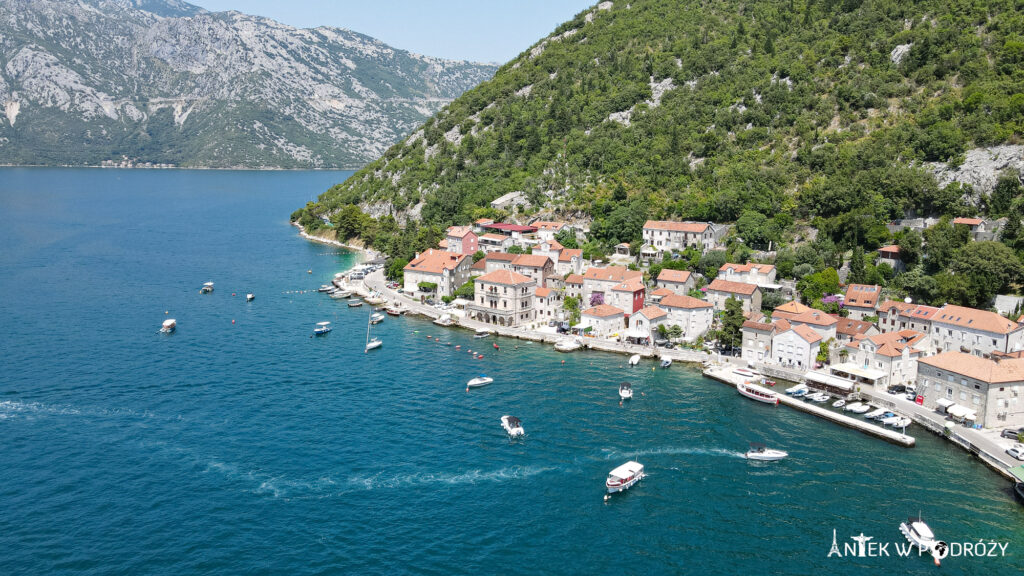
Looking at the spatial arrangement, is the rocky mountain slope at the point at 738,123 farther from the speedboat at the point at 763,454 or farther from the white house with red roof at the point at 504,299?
the speedboat at the point at 763,454

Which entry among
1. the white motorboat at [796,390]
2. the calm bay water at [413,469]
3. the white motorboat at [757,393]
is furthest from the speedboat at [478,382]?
the white motorboat at [796,390]

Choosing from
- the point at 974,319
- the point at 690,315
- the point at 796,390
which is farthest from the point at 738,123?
the point at 796,390

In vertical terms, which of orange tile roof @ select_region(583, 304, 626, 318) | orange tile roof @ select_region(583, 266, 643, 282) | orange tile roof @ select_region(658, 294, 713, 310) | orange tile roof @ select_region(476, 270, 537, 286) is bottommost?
orange tile roof @ select_region(583, 304, 626, 318)

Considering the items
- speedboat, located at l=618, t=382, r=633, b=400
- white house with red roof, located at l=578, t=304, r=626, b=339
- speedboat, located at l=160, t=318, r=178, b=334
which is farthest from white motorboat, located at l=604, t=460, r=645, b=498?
speedboat, located at l=160, t=318, r=178, b=334

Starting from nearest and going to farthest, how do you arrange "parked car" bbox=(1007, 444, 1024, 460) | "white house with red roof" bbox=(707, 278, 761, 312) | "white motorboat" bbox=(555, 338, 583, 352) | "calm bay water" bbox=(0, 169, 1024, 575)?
"calm bay water" bbox=(0, 169, 1024, 575), "parked car" bbox=(1007, 444, 1024, 460), "white motorboat" bbox=(555, 338, 583, 352), "white house with red roof" bbox=(707, 278, 761, 312)

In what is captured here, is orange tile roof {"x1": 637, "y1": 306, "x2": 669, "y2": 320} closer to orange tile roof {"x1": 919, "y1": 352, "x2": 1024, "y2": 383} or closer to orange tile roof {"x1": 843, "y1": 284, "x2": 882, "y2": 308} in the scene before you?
orange tile roof {"x1": 843, "y1": 284, "x2": 882, "y2": 308}

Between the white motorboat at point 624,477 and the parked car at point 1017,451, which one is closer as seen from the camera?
the white motorboat at point 624,477
